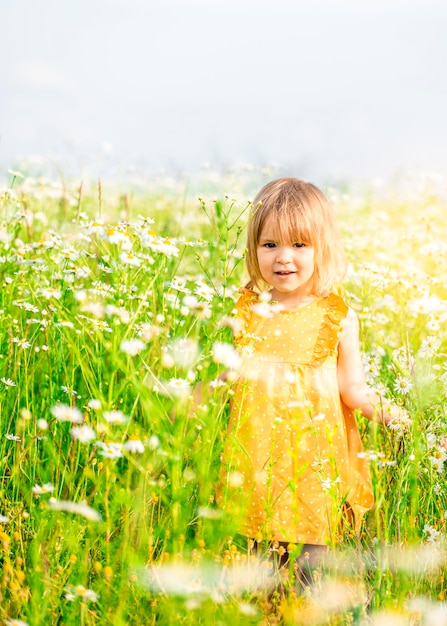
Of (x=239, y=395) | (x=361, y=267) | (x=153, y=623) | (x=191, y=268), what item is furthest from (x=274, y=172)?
(x=153, y=623)

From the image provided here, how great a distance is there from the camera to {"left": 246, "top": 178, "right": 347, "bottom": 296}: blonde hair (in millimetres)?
2469

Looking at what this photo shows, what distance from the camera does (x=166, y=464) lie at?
2.00 meters

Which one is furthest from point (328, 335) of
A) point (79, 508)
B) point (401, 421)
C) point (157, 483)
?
point (79, 508)

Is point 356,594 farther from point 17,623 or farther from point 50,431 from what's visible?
point 50,431

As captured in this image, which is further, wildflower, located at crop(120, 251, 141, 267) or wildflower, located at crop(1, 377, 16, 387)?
wildflower, located at crop(1, 377, 16, 387)

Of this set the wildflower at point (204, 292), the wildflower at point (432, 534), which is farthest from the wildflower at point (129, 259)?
the wildflower at point (432, 534)

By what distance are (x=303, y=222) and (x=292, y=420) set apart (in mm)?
625

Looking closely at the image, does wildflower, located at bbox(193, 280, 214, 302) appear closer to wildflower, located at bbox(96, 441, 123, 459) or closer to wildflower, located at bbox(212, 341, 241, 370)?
wildflower, located at bbox(212, 341, 241, 370)

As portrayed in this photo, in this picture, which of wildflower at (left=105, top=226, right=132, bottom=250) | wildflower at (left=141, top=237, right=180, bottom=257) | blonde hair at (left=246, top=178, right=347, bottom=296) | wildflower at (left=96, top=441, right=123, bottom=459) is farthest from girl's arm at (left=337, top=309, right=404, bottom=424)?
wildflower at (left=96, top=441, right=123, bottom=459)

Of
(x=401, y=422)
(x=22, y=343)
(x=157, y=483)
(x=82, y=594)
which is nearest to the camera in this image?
(x=82, y=594)

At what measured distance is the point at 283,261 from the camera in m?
2.44

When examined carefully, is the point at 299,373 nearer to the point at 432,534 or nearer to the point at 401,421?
the point at 401,421

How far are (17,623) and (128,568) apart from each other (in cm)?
28

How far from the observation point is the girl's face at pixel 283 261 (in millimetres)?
2447
